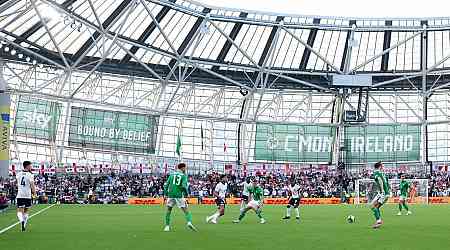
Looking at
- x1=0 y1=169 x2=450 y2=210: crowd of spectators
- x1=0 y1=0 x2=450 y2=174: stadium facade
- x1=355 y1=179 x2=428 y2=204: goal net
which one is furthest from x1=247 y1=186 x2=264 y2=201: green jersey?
x1=355 y1=179 x2=428 y2=204: goal net

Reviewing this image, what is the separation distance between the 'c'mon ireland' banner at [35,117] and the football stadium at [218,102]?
10 centimetres

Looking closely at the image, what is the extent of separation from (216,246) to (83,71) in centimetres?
4599

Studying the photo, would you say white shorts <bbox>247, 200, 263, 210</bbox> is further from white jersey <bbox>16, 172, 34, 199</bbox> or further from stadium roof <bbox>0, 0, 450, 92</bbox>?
stadium roof <bbox>0, 0, 450, 92</bbox>

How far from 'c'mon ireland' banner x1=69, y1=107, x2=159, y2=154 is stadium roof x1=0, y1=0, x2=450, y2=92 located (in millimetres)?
4166

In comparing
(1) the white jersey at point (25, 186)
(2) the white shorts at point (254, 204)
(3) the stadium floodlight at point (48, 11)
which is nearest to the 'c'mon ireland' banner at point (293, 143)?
(3) the stadium floodlight at point (48, 11)

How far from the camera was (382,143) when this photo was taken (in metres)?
68.3

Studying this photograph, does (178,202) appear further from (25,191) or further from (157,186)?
(157,186)

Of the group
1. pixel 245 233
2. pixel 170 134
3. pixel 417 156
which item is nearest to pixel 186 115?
pixel 170 134

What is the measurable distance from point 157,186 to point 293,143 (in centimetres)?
1830

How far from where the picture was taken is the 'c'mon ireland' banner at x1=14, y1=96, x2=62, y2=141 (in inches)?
2255

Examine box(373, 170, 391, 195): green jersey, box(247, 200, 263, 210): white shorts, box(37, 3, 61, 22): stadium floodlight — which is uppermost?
box(37, 3, 61, 22): stadium floodlight

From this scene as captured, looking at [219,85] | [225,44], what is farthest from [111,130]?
[225,44]

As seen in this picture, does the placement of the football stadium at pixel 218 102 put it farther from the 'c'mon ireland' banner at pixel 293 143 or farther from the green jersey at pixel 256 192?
the green jersey at pixel 256 192

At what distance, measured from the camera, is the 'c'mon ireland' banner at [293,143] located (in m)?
68.1
